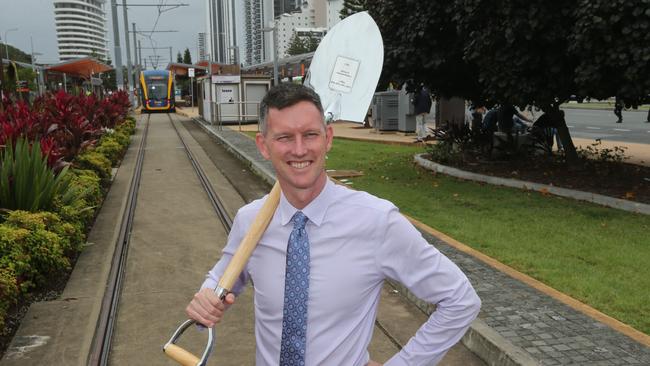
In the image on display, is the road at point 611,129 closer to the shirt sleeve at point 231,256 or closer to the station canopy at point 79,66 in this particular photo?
the shirt sleeve at point 231,256

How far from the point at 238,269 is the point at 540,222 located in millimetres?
6121

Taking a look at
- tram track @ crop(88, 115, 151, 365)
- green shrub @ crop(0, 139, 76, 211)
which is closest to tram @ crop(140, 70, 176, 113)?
tram track @ crop(88, 115, 151, 365)

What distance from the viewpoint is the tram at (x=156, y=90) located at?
3891 centimetres

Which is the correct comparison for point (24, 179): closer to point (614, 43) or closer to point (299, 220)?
point (299, 220)

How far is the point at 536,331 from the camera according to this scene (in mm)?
3924

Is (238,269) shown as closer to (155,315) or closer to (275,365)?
(275,365)

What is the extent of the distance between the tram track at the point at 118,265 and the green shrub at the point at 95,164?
0.51 metres

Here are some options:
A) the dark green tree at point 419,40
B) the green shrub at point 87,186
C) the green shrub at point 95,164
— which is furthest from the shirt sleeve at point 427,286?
the green shrub at point 95,164

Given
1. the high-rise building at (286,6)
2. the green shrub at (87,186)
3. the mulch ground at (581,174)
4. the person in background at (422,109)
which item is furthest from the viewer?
the high-rise building at (286,6)

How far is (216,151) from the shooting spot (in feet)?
55.3

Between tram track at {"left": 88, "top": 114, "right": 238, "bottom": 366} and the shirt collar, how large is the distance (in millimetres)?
2837

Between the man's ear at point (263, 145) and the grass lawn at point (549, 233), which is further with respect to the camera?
the grass lawn at point (549, 233)

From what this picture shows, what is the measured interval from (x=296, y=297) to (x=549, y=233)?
5.57 meters

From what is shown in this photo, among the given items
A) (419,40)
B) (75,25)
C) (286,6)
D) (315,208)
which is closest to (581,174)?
(419,40)
